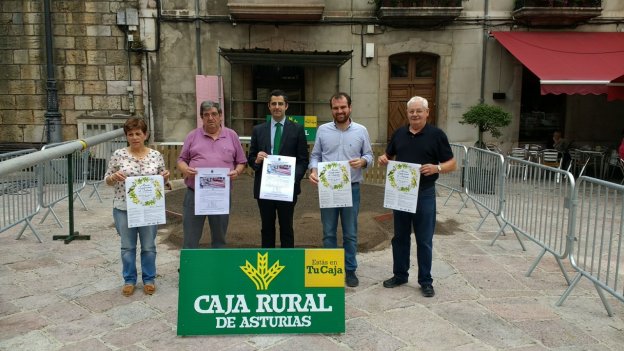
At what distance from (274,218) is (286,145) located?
29.4 inches

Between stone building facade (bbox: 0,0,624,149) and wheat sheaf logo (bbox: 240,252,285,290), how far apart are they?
9640mm

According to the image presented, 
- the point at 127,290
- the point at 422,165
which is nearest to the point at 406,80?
the point at 422,165

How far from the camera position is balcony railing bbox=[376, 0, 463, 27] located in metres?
12.9

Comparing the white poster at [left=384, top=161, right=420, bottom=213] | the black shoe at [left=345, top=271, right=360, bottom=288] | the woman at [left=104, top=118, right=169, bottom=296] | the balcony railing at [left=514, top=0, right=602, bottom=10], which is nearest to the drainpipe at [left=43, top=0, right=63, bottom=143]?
the woman at [left=104, top=118, right=169, bottom=296]

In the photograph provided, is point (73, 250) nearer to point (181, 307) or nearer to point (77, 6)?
point (181, 307)

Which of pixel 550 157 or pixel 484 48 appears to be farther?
pixel 484 48

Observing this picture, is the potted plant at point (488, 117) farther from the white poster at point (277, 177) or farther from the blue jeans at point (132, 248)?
the blue jeans at point (132, 248)

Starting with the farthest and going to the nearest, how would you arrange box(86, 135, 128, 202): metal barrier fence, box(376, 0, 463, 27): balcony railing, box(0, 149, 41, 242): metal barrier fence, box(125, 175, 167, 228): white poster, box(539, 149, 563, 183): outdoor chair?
box(376, 0, 463, 27): balcony railing, box(539, 149, 563, 183): outdoor chair, box(86, 135, 128, 202): metal barrier fence, box(0, 149, 41, 242): metal barrier fence, box(125, 175, 167, 228): white poster

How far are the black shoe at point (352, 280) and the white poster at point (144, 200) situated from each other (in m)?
1.89

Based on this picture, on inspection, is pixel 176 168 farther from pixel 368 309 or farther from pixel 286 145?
pixel 368 309

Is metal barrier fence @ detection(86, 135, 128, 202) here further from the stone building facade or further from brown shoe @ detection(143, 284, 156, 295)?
brown shoe @ detection(143, 284, 156, 295)

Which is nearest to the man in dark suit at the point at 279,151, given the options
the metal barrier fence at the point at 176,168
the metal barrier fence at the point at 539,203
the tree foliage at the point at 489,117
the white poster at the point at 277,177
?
the white poster at the point at 277,177

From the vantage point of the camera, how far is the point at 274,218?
5.07 m

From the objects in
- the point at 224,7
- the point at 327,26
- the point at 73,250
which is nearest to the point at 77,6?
the point at 224,7
